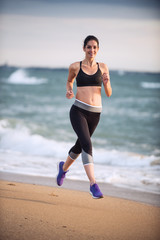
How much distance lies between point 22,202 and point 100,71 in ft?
5.23

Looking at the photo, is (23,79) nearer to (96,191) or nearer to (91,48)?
(91,48)

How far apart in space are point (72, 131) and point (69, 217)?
12152 millimetres

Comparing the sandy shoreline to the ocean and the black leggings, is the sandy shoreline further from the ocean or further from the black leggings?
the black leggings

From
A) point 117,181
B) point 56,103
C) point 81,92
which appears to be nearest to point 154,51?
point 81,92

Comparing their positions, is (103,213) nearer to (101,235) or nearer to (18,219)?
(101,235)

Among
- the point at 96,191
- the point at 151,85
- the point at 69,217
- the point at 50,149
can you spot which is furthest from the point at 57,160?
the point at 151,85

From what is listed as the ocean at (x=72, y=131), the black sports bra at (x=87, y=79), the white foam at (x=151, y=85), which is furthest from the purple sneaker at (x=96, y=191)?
the white foam at (x=151, y=85)

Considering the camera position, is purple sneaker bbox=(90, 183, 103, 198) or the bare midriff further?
the bare midriff

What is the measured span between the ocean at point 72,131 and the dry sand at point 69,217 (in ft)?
6.69

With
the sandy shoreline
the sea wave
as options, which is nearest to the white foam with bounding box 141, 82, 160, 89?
the sea wave

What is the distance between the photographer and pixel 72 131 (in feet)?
52.3

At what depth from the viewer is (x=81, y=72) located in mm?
3768

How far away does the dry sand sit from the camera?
3254 mm

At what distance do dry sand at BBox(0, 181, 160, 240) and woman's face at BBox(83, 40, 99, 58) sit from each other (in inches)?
63.1
